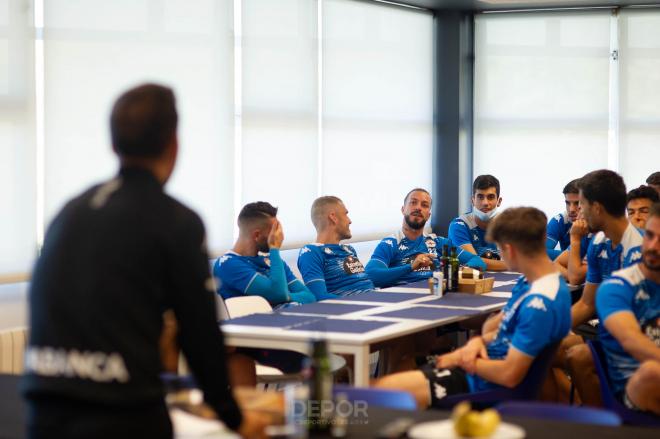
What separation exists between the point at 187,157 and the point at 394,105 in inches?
115

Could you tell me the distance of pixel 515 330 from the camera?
12.1ft

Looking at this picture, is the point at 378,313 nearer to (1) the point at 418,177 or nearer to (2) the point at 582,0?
(1) the point at 418,177

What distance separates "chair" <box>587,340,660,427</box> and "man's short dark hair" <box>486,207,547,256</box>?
0.55 m

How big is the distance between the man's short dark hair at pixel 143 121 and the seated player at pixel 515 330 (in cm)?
200

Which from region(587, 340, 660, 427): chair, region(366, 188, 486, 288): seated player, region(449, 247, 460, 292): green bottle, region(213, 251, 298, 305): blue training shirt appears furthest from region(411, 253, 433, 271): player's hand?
region(587, 340, 660, 427): chair

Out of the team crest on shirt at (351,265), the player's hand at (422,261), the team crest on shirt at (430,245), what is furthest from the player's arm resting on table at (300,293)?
the team crest on shirt at (430,245)

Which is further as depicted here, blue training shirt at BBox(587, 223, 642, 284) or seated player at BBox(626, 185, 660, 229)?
seated player at BBox(626, 185, 660, 229)

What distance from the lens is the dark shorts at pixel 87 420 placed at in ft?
6.10

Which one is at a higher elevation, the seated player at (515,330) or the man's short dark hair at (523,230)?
the man's short dark hair at (523,230)

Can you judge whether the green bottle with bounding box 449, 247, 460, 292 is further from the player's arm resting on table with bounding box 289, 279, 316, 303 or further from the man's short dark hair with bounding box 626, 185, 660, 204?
the man's short dark hair with bounding box 626, 185, 660, 204

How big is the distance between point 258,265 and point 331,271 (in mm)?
748

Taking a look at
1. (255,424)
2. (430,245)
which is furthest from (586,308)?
(255,424)

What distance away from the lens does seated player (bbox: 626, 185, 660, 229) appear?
5.61 meters

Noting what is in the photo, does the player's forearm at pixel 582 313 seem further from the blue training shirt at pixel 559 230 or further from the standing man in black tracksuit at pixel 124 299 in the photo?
the standing man in black tracksuit at pixel 124 299
